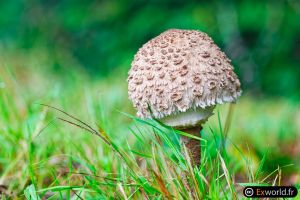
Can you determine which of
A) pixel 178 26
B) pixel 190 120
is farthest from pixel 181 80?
pixel 178 26

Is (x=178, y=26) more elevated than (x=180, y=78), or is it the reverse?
(x=178, y=26)

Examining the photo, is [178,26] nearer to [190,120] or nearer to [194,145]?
[194,145]

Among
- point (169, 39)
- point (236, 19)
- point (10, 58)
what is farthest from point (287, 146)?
point (10, 58)

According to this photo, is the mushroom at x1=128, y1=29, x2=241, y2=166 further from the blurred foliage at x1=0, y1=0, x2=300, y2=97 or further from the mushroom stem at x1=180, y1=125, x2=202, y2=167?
the blurred foliage at x1=0, y1=0, x2=300, y2=97

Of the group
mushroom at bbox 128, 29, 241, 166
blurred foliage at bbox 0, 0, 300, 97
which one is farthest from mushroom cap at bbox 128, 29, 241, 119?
blurred foliage at bbox 0, 0, 300, 97

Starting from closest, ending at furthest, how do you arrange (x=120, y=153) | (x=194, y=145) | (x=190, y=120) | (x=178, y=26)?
(x=120, y=153) → (x=190, y=120) → (x=194, y=145) → (x=178, y=26)

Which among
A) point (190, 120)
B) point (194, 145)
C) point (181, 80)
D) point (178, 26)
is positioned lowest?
point (194, 145)

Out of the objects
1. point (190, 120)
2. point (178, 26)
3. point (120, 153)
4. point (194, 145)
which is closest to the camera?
point (120, 153)
